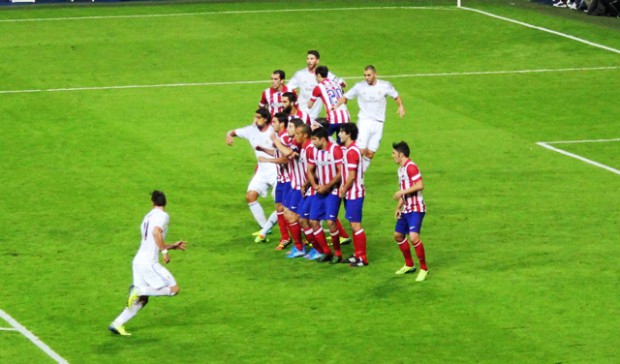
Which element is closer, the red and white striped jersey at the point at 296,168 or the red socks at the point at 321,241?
the red socks at the point at 321,241

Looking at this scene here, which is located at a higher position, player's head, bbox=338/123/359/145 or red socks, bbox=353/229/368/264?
player's head, bbox=338/123/359/145

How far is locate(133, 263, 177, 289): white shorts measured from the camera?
19047mm

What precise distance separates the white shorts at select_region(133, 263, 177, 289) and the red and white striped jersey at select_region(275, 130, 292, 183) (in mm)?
4827

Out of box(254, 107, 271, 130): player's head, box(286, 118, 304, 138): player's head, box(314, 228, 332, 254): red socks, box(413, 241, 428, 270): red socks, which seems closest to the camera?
box(413, 241, 428, 270): red socks

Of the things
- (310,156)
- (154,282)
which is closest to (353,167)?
(310,156)

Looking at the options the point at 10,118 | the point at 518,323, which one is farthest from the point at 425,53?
the point at 518,323

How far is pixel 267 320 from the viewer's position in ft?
66.0

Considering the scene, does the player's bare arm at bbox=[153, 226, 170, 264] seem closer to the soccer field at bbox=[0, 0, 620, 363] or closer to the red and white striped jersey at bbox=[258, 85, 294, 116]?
the soccer field at bbox=[0, 0, 620, 363]

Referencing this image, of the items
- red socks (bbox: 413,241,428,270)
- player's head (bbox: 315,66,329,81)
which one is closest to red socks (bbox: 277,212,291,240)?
red socks (bbox: 413,241,428,270)

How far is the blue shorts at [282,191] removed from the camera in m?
23.5

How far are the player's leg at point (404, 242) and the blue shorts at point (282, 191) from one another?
2.53m

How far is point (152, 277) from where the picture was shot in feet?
62.5

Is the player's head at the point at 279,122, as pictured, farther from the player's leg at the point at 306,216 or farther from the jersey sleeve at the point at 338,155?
the jersey sleeve at the point at 338,155

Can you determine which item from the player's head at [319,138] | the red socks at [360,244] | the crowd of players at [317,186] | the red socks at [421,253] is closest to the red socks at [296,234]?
the crowd of players at [317,186]
